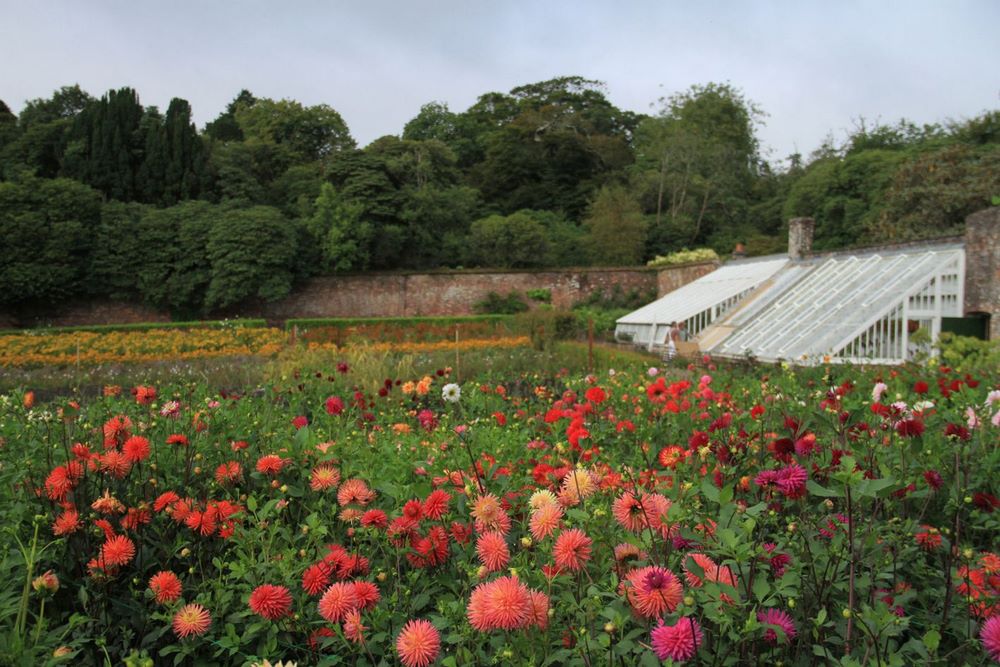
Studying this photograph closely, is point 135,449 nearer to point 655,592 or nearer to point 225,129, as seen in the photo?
point 655,592

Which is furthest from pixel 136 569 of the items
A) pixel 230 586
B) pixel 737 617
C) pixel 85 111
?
pixel 85 111

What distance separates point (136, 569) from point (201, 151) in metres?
26.1

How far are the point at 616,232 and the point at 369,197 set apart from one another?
Answer: 866cm

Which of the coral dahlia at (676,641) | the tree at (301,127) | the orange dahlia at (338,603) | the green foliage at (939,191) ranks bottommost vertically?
the orange dahlia at (338,603)

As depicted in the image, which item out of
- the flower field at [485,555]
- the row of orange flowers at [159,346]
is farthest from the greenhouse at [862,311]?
the flower field at [485,555]

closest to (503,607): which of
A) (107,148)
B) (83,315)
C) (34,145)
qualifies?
(83,315)

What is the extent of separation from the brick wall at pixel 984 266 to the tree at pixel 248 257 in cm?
1749

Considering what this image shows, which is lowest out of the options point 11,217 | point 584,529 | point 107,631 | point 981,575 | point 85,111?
point 107,631

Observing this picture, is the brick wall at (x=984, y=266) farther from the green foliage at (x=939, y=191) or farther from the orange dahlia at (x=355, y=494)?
the orange dahlia at (x=355, y=494)

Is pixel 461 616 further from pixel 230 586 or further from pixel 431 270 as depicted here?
pixel 431 270

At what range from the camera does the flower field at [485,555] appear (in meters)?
1.07

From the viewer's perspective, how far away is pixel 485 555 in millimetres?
1128

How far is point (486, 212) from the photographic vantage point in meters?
30.0

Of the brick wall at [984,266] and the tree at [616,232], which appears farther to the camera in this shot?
the tree at [616,232]
